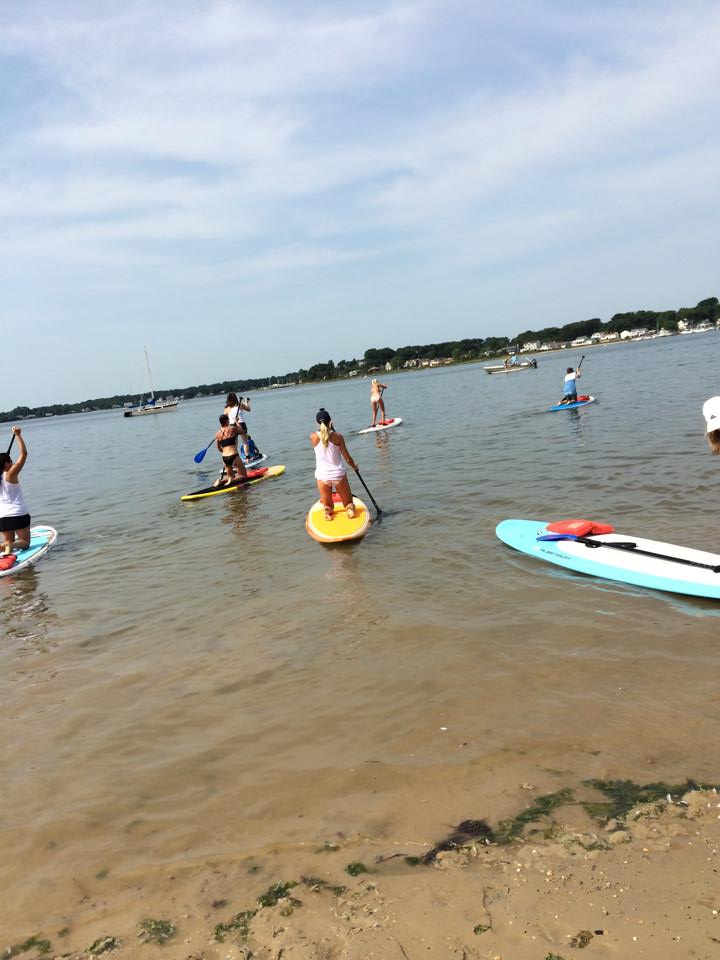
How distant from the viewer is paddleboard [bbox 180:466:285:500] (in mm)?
14133

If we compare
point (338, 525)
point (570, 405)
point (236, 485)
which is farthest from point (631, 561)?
point (570, 405)

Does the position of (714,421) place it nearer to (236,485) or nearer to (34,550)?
(34,550)

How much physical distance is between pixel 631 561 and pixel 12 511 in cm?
896

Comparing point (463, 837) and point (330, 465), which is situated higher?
point (330, 465)

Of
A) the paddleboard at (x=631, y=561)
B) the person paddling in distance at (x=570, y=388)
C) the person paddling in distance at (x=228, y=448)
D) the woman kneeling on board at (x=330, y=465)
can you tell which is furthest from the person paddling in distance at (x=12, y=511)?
the person paddling in distance at (x=570, y=388)

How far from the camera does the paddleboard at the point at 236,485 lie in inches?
556

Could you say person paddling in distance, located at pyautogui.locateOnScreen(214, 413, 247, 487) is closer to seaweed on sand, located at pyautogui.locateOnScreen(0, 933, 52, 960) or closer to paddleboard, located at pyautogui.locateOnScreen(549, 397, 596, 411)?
seaweed on sand, located at pyautogui.locateOnScreen(0, 933, 52, 960)

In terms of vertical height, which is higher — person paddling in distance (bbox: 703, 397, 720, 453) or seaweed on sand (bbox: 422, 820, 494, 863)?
person paddling in distance (bbox: 703, 397, 720, 453)

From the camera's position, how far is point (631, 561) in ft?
21.4

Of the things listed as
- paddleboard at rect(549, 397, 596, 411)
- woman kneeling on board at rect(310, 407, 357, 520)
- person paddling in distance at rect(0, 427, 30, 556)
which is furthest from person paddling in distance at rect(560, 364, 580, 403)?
person paddling in distance at rect(0, 427, 30, 556)

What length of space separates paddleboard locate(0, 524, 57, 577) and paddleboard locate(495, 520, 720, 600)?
7251 millimetres

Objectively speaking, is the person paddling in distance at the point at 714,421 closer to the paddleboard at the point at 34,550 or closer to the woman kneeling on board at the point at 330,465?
the woman kneeling on board at the point at 330,465

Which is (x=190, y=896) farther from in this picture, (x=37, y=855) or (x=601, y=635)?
(x=601, y=635)

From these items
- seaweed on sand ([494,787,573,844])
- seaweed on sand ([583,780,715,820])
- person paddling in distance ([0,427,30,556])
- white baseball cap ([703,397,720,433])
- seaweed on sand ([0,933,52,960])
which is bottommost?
seaweed on sand ([583,780,715,820])
